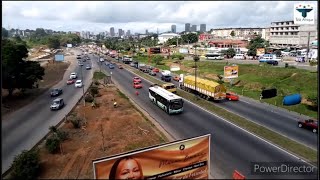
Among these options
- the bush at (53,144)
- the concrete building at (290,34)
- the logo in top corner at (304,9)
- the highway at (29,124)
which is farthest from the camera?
the concrete building at (290,34)

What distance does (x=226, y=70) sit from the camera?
221 ft

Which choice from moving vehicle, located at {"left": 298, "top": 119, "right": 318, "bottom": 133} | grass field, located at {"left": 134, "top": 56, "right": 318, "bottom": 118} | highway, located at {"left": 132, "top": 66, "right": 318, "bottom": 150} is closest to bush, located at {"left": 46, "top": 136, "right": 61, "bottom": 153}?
highway, located at {"left": 132, "top": 66, "right": 318, "bottom": 150}

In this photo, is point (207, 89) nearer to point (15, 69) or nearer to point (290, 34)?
point (15, 69)

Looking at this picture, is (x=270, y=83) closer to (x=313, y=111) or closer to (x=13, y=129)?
(x=313, y=111)

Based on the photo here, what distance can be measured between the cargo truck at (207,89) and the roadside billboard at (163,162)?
3201 cm

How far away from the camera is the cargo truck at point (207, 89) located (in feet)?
173

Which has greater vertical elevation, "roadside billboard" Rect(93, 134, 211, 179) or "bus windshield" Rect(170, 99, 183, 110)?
"roadside billboard" Rect(93, 134, 211, 179)

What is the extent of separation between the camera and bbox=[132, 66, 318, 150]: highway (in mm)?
34966

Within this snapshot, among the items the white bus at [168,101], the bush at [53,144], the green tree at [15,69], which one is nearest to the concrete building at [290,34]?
the white bus at [168,101]

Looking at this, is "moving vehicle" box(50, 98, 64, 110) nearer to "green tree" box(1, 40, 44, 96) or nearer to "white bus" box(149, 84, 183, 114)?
"green tree" box(1, 40, 44, 96)

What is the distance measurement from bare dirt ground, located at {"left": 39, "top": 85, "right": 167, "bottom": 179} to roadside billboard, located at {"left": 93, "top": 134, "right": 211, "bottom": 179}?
712 cm

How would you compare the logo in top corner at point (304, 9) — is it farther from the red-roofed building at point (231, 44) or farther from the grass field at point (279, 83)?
the red-roofed building at point (231, 44)

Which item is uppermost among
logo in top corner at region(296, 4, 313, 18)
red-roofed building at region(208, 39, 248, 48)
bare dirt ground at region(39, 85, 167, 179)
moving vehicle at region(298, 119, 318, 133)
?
logo in top corner at region(296, 4, 313, 18)

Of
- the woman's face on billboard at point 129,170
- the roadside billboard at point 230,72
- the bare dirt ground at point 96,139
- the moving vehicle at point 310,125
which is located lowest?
the bare dirt ground at point 96,139
